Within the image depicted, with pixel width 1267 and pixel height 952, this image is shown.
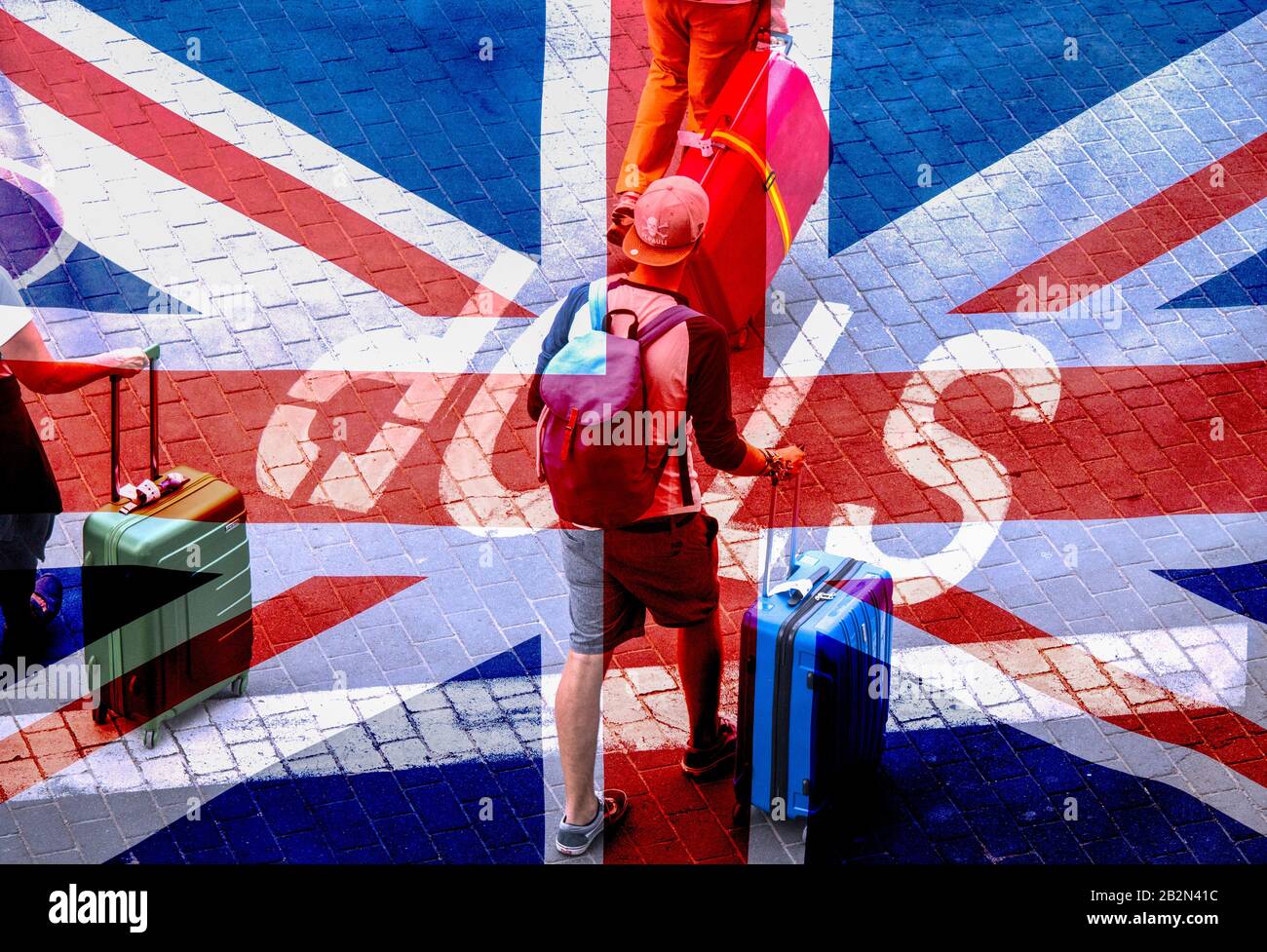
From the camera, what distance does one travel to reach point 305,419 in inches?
293

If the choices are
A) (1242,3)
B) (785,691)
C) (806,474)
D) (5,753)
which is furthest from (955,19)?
(5,753)

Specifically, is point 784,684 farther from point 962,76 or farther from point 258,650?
point 962,76

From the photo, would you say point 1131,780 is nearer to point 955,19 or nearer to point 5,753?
point 5,753

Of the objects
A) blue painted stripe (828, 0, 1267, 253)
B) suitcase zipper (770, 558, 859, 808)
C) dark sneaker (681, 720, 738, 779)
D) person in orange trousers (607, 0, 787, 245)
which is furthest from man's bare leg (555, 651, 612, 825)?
blue painted stripe (828, 0, 1267, 253)

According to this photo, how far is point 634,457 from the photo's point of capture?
5.26 m

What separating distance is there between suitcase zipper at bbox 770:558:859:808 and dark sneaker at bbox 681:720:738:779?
0.34m

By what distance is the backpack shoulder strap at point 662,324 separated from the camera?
5262 mm

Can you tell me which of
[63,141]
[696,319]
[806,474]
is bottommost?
[806,474]

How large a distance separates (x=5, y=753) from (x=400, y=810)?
146cm

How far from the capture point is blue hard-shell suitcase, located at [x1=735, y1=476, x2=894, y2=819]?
5508mm

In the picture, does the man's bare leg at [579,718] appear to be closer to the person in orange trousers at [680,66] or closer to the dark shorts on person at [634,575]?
the dark shorts on person at [634,575]

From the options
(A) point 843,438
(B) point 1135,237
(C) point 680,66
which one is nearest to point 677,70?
(C) point 680,66

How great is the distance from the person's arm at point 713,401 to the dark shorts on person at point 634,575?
24cm
